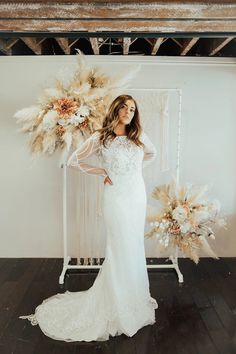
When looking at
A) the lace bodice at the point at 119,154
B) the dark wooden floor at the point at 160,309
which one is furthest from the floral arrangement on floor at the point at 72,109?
the dark wooden floor at the point at 160,309

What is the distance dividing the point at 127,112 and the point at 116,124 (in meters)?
0.13

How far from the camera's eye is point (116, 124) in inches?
106

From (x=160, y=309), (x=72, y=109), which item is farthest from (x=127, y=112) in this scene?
(x=160, y=309)

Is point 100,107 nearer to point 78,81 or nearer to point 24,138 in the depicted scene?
point 78,81

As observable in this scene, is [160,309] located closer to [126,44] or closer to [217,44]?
[126,44]

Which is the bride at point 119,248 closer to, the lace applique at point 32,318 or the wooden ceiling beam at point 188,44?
the lace applique at point 32,318

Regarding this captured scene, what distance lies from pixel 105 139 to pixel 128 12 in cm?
151

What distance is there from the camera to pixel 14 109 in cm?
383

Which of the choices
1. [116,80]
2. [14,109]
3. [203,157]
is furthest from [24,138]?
[203,157]

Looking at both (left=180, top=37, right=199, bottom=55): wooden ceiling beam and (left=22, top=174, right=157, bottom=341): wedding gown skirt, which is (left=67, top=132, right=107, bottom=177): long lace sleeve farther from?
(left=180, top=37, right=199, bottom=55): wooden ceiling beam

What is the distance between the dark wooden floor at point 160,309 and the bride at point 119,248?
117 mm

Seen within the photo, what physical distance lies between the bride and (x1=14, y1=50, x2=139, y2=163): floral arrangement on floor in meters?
0.39

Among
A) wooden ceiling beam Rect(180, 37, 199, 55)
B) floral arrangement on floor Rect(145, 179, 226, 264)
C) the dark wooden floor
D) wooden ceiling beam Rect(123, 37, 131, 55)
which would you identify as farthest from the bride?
wooden ceiling beam Rect(180, 37, 199, 55)

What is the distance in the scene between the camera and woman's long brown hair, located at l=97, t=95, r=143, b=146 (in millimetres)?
2658
